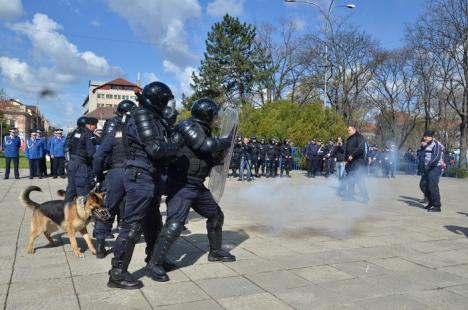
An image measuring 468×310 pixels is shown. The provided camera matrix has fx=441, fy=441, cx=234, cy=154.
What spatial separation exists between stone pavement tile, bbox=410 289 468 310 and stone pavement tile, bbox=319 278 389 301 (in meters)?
0.32

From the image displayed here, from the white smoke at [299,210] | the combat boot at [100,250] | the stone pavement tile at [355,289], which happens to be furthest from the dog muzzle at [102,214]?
the white smoke at [299,210]

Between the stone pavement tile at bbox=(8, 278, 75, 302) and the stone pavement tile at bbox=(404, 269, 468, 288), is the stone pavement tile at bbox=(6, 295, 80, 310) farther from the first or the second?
the stone pavement tile at bbox=(404, 269, 468, 288)

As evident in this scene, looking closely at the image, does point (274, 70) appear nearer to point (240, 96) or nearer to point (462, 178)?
point (240, 96)

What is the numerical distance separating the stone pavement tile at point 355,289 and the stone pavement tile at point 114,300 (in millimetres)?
1761

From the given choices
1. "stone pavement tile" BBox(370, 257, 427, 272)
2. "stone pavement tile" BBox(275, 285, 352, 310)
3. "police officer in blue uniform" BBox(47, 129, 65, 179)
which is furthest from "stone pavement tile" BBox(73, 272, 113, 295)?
"police officer in blue uniform" BBox(47, 129, 65, 179)

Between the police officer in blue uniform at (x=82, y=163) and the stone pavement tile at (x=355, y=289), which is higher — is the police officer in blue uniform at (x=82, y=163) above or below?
above

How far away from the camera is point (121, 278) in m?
4.10

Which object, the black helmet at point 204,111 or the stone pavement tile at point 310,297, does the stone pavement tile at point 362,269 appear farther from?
the black helmet at point 204,111

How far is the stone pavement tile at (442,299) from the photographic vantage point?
384 cm

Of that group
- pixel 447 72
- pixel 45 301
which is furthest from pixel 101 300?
pixel 447 72

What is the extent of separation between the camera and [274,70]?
42.2m

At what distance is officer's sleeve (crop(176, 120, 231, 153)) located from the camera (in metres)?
4.40

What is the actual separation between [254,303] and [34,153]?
14236 millimetres

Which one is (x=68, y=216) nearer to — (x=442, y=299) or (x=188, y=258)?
(x=188, y=258)
